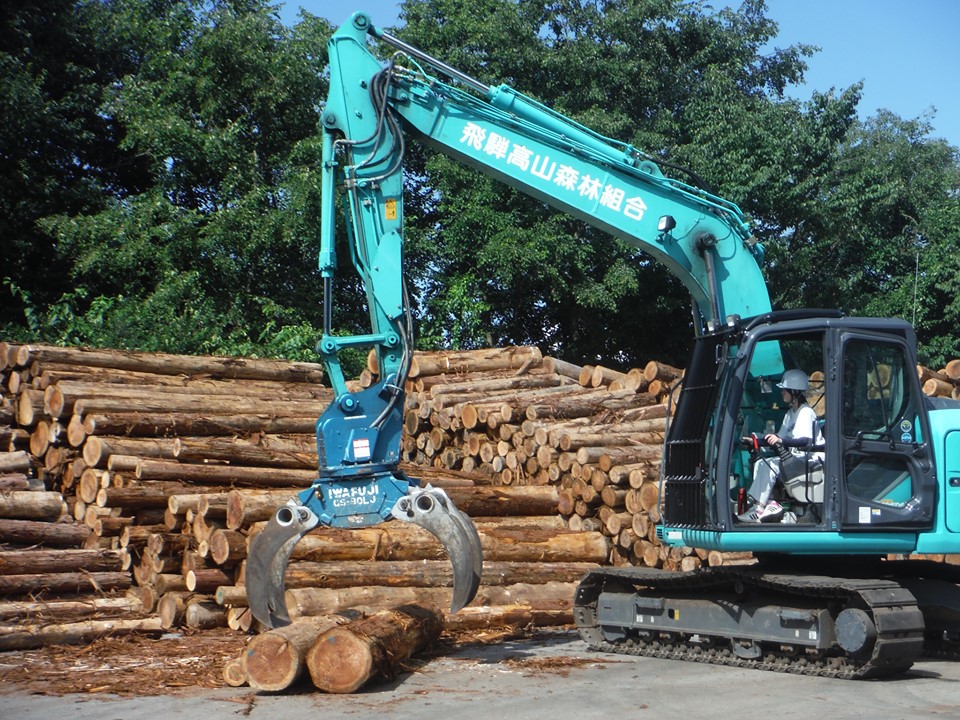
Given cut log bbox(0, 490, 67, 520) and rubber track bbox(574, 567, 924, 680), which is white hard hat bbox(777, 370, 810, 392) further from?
cut log bbox(0, 490, 67, 520)

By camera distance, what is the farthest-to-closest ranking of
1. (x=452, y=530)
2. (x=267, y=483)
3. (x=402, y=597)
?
(x=267, y=483) → (x=402, y=597) → (x=452, y=530)

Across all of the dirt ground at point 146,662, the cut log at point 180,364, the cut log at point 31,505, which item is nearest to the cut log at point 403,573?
the dirt ground at point 146,662

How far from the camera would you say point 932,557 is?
12453 mm

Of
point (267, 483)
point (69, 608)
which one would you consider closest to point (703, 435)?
point (267, 483)

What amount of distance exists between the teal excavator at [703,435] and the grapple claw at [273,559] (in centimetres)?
1

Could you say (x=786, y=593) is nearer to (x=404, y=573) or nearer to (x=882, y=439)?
(x=882, y=439)

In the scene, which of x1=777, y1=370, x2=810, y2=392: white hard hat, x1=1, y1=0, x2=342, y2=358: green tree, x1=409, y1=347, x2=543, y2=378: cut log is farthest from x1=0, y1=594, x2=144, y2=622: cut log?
x1=1, y1=0, x2=342, y2=358: green tree

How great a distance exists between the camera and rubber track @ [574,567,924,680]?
797 cm

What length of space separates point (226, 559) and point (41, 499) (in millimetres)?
2493

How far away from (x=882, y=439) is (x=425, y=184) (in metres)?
18.8

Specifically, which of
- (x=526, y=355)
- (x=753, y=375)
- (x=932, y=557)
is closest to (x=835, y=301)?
(x=526, y=355)

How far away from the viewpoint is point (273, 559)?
8.27 meters

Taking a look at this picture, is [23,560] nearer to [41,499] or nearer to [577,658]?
[41,499]

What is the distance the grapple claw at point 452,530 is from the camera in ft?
26.0
